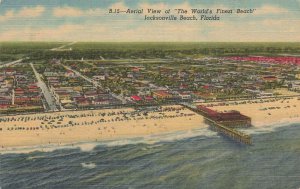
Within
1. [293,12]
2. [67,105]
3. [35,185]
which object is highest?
[293,12]

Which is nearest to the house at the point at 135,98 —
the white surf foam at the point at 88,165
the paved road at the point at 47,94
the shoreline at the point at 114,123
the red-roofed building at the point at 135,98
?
the red-roofed building at the point at 135,98

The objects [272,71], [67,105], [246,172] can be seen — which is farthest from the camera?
[272,71]

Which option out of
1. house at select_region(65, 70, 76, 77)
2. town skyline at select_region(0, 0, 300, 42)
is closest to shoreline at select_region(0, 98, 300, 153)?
house at select_region(65, 70, 76, 77)

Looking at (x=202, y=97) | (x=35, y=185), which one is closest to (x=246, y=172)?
(x=202, y=97)

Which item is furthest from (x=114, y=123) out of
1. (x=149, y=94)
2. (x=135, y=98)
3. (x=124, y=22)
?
(x=124, y=22)

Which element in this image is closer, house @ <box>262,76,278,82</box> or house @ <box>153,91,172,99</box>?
house @ <box>153,91,172,99</box>

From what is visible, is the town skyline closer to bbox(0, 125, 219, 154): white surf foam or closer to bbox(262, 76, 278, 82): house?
bbox(262, 76, 278, 82): house

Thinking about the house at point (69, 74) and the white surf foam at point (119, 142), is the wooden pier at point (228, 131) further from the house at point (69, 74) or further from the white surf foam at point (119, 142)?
the house at point (69, 74)

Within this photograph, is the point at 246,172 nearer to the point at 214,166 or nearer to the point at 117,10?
the point at 214,166
